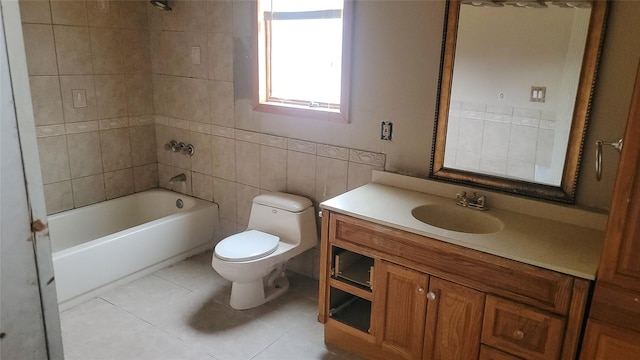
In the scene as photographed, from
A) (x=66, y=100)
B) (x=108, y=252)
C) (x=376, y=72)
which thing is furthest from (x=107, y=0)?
(x=376, y=72)

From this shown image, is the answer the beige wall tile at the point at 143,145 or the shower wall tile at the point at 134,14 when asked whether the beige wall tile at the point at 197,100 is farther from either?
the shower wall tile at the point at 134,14

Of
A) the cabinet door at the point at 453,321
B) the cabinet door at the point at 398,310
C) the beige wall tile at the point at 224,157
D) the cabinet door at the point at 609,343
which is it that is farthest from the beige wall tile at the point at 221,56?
the cabinet door at the point at 609,343

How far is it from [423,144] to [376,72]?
47 centimetres

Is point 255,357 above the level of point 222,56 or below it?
below

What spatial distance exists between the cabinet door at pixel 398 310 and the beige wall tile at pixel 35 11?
8.43ft

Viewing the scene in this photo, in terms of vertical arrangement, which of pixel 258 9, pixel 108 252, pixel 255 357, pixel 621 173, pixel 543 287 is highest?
pixel 258 9

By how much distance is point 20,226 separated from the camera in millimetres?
601

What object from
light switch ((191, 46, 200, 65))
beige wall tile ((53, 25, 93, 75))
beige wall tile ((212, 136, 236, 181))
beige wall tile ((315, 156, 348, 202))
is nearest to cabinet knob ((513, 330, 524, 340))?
beige wall tile ((315, 156, 348, 202))

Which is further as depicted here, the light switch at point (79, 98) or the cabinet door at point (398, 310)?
the light switch at point (79, 98)

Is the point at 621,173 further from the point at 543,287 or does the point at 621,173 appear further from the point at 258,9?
the point at 258,9

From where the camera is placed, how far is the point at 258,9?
9.45 ft

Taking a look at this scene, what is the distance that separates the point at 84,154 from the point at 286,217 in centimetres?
160

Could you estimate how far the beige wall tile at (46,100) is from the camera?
299 cm

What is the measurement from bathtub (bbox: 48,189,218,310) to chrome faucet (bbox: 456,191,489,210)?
1918 millimetres
